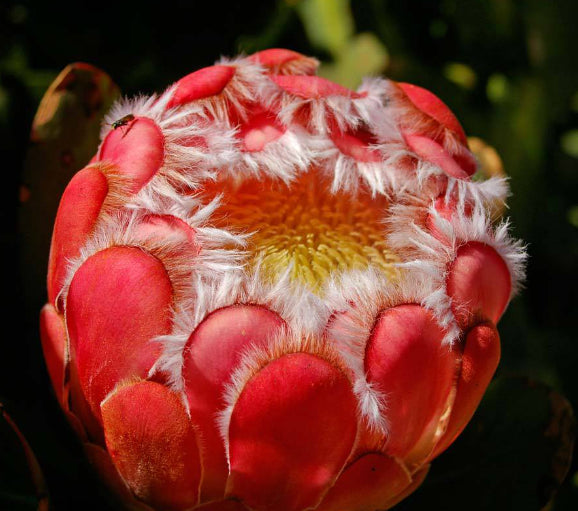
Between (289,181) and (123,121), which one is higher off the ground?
(123,121)

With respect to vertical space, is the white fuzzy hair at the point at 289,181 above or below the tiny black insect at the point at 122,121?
below

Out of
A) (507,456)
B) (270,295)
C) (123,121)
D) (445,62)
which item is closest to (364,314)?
(270,295)

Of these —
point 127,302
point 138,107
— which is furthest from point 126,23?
point 127,302

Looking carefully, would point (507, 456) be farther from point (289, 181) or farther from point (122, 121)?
point (122, 121)

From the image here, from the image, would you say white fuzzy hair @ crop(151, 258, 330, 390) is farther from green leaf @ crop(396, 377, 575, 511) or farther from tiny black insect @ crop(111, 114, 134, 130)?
green leaf @ crop(396, 377, 575, 511)

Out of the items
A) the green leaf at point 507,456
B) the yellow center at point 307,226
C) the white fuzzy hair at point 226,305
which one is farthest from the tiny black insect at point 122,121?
the green leaf at point 507,456

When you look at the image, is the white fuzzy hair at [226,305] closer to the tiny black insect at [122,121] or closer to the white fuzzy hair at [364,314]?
the white fuzzy hair at [364,314]

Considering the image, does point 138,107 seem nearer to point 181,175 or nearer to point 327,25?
point 181,175
